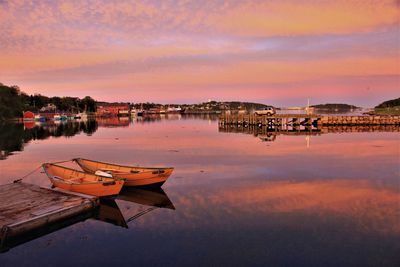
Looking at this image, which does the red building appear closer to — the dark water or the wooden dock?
the dark water

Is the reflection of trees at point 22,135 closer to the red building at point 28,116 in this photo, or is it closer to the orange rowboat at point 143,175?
the orange rowboat at point 143,175

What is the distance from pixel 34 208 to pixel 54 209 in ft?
4.07

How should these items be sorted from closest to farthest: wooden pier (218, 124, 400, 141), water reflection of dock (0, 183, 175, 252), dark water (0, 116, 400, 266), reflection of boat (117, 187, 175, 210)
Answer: dark water (0, 116, 400, 266) → water reflection of dock (0, 183, 175, 252) → reflection of boat (117, 187, 175, 210) → wooden pier (218, 124, 400, 141)

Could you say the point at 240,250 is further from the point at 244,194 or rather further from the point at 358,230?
the point at 244,194

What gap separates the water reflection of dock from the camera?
14.8m

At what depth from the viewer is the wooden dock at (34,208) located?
575 inches

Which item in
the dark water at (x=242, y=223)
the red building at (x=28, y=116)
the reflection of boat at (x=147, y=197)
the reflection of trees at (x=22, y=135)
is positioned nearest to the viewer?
the dark water at (x=242, y=223)

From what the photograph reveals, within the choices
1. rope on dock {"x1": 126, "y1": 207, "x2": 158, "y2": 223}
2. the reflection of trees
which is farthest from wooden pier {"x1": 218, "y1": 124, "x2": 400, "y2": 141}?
rope on dock {"x1": 126, "y1": 207, "x2": 158, "y2": 223}

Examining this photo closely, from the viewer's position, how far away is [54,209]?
54.2 ft

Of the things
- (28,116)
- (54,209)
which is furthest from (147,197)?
(28,116)

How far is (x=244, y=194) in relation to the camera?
2225 cm

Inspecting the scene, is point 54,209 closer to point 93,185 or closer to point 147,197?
point 93,185

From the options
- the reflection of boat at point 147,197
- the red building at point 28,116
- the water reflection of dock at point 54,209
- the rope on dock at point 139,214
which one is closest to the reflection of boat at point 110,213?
the water reflection of dock at point 54,209

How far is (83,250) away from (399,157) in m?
35.7
